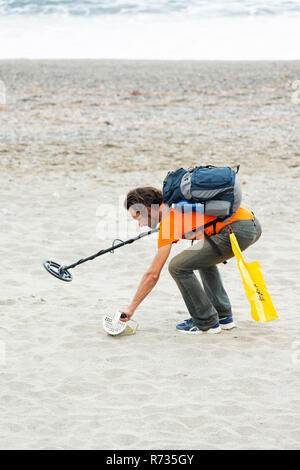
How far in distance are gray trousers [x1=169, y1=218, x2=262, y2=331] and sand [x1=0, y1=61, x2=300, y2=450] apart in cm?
22

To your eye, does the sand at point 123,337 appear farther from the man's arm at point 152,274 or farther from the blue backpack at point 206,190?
the blue backpack at point 206,190

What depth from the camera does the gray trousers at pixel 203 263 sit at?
529cm

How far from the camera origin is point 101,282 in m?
7.46

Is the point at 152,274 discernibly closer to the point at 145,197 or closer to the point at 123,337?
the point at 145,197

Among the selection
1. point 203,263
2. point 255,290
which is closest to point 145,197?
point 203,263

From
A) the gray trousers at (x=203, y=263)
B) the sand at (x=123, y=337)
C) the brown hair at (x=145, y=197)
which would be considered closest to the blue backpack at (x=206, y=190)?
the brown hair at (x=145, y=197)

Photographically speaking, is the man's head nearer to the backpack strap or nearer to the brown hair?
the brown hair

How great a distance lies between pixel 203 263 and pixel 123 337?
3.07 feet

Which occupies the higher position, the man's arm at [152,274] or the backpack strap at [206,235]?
the backpack strap at [206,235]

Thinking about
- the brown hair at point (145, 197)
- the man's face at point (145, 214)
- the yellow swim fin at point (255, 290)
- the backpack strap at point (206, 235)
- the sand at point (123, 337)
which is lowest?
the sand at point (123, 337)

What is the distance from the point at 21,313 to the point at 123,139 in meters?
10.9

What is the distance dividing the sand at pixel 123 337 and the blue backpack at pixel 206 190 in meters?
1.14

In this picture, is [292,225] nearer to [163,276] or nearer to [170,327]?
[163,276]

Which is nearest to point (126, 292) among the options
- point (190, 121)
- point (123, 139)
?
point (123, 139)
